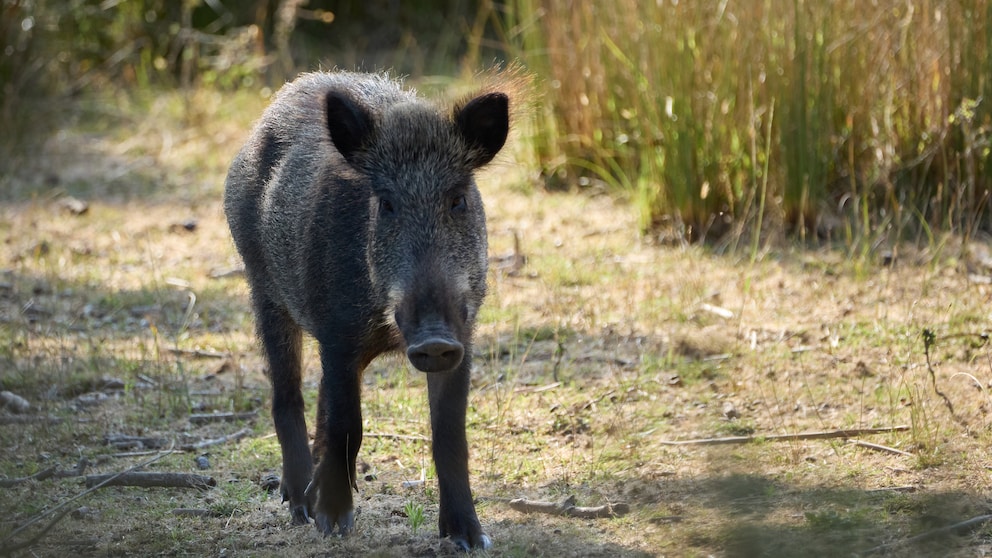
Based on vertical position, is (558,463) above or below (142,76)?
below

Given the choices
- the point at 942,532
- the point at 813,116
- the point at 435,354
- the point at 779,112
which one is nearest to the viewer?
the point at 435,354

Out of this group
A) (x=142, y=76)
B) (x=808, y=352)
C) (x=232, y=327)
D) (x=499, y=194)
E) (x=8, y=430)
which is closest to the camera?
(x=8, y=430)

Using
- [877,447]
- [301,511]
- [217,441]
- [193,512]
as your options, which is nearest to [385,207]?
[301,511]

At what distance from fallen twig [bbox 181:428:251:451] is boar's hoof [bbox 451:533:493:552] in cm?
153

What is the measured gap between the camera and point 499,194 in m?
8.66

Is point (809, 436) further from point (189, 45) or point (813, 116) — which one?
point (189, 45)

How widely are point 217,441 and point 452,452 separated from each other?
4.80ft

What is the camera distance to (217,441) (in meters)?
4.82

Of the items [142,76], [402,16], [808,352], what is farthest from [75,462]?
[402,16]

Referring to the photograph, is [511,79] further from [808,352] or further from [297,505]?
[808,352]

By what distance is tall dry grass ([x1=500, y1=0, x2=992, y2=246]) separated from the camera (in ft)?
21.4

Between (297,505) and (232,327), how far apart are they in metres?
2.43

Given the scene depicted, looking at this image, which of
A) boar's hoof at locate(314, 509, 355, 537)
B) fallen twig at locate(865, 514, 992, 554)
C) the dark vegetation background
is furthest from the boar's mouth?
the dark vegetation background

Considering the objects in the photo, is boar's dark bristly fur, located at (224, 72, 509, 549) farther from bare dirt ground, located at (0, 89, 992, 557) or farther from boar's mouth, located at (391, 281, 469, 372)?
bare dirt ground, located at (0, 89, 992, 557)
